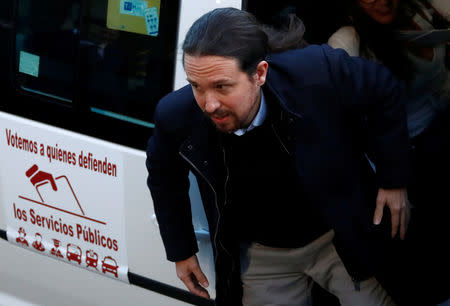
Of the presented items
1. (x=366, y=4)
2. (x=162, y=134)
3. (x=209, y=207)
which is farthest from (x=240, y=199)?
(x=366, y=4)

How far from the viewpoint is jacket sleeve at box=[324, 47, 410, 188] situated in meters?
2.31

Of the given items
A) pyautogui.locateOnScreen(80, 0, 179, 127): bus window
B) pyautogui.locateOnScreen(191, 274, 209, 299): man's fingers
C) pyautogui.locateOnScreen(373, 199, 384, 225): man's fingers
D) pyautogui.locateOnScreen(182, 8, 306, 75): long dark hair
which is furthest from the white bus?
pyautogui.locateOnScreen(373, 199, 384, 225): man's fingers

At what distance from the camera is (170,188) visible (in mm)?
2527

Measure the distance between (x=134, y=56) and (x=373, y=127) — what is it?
912 mm

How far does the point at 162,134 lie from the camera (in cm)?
242

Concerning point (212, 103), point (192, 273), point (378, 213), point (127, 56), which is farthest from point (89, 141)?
point (378, 213)

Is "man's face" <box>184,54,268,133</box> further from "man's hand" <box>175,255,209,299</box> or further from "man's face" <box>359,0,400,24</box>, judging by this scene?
"man's face" <box>359,0,400,24</box>

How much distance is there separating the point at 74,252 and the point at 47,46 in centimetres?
77

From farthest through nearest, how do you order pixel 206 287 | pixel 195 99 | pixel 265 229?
pixel 206 287 → pixel 265 229 → pixel 195 99

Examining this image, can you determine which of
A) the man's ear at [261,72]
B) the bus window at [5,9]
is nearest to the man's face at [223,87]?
the man's ear at [261,72]

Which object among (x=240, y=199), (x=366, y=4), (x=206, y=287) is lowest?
(x=206, y=287)

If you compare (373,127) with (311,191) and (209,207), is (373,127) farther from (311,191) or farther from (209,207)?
Result: (209,207)

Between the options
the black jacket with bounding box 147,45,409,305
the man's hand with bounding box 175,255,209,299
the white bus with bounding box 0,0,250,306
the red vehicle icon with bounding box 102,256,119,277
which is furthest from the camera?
the red vehicle icon with bounding box 102,256,119,277

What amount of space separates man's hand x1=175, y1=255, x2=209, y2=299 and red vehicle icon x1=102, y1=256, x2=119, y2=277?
1.57ft
